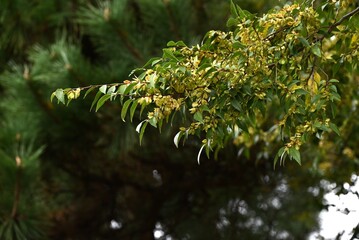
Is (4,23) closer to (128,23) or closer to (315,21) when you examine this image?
(128,23)

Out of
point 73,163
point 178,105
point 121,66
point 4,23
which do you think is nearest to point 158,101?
point 178,105

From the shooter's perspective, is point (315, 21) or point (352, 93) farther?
point (352, 93)

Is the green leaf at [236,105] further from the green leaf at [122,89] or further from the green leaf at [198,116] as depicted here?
the green leaf at [122,89]

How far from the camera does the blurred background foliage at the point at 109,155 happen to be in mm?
2697

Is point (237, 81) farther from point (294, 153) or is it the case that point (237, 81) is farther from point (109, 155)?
point (109, 155)

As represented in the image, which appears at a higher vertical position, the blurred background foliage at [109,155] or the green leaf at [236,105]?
the blurred background foliage at [109,155]

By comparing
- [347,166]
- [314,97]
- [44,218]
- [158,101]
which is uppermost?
[347,166]

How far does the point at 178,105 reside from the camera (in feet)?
3.92

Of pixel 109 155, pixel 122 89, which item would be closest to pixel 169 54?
pixel 122 89

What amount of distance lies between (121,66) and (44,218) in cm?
70

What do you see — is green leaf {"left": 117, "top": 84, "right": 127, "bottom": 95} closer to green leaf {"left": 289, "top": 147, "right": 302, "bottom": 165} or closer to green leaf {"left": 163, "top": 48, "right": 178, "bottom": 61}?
green leaf {"left": 163, "top": 48, "right": 178, "bottom": 61}

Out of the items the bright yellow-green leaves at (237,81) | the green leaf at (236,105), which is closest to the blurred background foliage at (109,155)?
the bright yellow-green leaves at (237,81)

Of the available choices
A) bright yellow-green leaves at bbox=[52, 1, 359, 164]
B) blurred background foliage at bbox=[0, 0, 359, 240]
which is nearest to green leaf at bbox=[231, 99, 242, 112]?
bright yellow-green leaves at bbox=[52, 1, 359, 164]

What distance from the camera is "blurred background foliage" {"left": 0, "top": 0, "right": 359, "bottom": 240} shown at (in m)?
2.70
